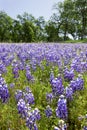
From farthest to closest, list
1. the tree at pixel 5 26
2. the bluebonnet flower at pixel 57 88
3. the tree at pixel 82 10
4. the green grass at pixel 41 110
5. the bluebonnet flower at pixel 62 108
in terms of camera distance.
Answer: the tree at pixel 5 26 < the tree at pixel 82 10 < the bluebonnet flower at pixel 57 88 < the green grass at pixel 41 110 < the bluebonnet flower at pixel 62 108

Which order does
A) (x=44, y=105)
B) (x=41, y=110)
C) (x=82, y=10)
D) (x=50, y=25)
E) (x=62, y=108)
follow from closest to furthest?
(x=62, y=108), (x=41, y=110), (x=44, y=105), (x=82, y=10), (x=50, y=25)

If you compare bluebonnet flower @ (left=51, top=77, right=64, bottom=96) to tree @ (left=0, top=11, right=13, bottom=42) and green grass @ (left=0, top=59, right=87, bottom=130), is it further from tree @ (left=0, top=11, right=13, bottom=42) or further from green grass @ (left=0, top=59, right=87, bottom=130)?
tree @ (left=0, top=11, right=13, bottom=42)

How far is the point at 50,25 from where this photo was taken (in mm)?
86062

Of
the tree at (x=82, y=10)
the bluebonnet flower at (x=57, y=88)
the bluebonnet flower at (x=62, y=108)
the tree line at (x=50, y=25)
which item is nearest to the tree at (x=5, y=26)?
the tree line at (x=50, y=25)

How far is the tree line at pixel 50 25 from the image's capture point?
71312 millimetres

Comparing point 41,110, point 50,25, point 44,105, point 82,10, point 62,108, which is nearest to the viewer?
point 62,108

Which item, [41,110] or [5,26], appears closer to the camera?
[41,110]

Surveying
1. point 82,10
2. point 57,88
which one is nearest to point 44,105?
point 57,88

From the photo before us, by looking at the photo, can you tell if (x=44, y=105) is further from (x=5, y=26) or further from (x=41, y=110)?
(x=5, y=26)

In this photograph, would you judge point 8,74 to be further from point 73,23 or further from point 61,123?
point 73,23

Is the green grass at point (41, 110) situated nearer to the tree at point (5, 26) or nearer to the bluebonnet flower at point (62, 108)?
the bluebonnet flower at point (62, 108)

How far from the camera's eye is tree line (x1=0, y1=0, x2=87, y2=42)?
71.3 meters

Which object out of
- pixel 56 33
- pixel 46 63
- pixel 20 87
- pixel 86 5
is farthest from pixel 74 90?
pixel 56 33

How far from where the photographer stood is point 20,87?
6.80 metres
